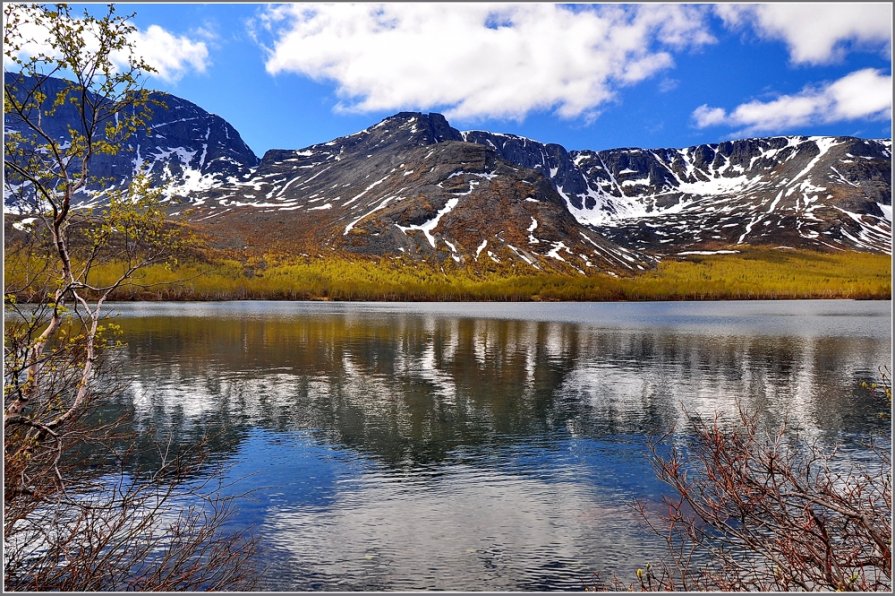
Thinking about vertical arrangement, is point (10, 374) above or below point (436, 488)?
above

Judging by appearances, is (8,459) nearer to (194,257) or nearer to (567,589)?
(567,589)

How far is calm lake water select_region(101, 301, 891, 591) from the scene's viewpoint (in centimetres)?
1588

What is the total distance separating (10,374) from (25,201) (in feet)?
10.1

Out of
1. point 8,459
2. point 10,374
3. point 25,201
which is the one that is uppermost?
point 25,201

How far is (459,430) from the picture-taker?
95.7 ft

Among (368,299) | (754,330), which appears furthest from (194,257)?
(754,330)

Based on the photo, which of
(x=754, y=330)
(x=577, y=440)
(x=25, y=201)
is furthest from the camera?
(x=754, y=330)

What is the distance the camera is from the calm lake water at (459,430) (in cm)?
1588

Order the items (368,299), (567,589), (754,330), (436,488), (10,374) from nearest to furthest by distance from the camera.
Answer: (10,374) → (567,589) → (436,488) → (754,330) → (368,299)

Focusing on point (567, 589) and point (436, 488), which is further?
point (436, 488)

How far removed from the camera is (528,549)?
53.2 feet

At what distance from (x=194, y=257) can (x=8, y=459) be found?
659ft

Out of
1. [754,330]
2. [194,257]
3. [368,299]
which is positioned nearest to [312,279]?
[368,299]

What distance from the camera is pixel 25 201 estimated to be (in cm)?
1040
